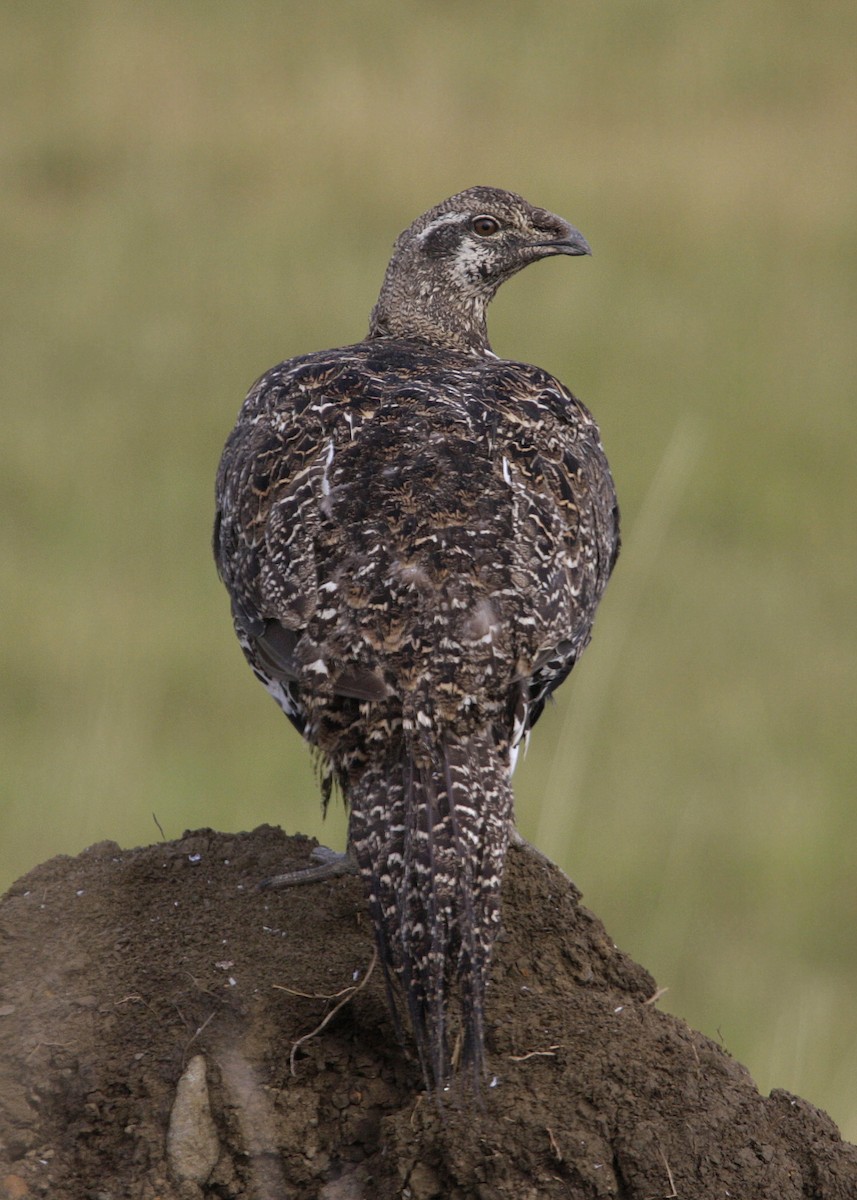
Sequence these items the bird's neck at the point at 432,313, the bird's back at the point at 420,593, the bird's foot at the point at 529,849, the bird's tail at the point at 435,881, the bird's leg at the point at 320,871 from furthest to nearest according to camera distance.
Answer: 1. the bird's neck at the point at 432,313
2. the bird's foot at the point at 529,849
3. the bird's leg at the point at 320,871
4. the bird's back at the point at 420,593
5. the bird's tail at the point at 435,881

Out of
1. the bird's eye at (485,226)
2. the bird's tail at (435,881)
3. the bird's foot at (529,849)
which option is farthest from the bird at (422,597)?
the bird's eye at (485,226)

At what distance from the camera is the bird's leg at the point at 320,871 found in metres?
5.88

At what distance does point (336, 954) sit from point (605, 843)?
7.70m

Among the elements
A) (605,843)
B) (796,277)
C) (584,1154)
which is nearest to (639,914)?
(605,843)

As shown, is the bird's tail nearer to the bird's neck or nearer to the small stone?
the small stone

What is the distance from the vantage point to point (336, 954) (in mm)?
5469

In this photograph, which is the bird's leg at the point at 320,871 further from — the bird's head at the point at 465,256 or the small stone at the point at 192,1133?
the bird's head at the point at 465,256

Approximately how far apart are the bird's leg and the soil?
0.81 feet

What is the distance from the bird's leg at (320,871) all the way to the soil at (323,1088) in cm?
25

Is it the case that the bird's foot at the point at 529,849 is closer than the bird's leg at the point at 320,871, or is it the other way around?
the bird's leg at the point at 320,871

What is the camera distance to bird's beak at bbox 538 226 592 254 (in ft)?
27.3

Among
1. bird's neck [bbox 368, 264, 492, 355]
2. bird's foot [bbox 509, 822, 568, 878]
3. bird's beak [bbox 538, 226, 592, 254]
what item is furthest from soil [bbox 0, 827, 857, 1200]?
bird's beak [bbox 538, 226, 592, 254]

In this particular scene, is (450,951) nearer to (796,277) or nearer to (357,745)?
(357,745)

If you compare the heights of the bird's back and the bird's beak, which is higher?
the bird's beak
